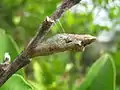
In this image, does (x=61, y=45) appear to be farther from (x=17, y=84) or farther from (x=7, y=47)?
(x=7, y=47)

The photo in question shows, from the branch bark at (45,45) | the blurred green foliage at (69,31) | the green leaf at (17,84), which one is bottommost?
the branch bark at (45,45)

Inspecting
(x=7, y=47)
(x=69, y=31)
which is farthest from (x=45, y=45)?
(x=69, y=31)

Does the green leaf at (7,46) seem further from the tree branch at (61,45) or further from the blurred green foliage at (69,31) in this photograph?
the tree branch at (61,45)

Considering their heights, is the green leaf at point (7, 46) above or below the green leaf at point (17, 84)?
above

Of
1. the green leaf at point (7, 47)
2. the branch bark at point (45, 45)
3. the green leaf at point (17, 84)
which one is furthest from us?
the green leaf at point (7, 47)

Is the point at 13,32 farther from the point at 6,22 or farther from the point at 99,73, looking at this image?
the point at 99,73

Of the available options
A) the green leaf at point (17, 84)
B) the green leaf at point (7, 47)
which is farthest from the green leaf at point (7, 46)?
the green leaf at point (17, 84)

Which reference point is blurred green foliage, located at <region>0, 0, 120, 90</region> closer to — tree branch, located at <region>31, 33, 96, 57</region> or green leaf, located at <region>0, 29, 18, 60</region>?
green leaf, located at <region>0, 29, 18, 60</region>

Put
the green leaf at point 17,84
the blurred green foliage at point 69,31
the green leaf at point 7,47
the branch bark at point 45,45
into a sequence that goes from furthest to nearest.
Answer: the blurred green foliage at point 69,31, the green leaf at point 7,47, the green leaf at point 17,84, the branch bark at point 45,45
